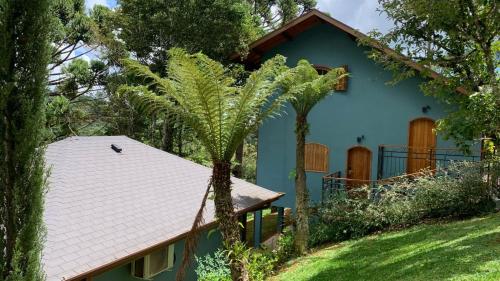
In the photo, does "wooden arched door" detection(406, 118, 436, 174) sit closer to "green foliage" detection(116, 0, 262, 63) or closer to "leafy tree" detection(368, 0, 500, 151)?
"leafy tree" detection(368, 0, 500, 151)

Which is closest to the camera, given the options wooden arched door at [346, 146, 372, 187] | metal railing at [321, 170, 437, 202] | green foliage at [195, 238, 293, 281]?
green foliage at [195, 238, 293, 281]

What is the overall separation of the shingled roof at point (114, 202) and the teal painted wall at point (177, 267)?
2.21 feet

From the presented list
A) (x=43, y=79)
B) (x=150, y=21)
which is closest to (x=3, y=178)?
(x=43, y=79)

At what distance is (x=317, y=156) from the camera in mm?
17188

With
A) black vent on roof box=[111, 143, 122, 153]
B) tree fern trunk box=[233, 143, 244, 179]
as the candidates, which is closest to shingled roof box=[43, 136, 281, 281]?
black vent on roof box=[111, 143, 122, 153]

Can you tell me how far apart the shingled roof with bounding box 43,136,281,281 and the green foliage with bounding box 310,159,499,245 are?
6.71 ft

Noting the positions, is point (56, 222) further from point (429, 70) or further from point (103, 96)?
point (103, 96)

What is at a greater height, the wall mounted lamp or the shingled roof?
the wall mounted lamp

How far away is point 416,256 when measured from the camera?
840 cm

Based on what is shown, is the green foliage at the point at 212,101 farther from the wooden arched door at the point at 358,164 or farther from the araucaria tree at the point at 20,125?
the wooden arched door at the point at 358,164

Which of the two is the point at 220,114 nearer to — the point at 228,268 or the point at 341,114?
the point at 228,268

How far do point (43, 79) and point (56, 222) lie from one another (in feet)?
12.1

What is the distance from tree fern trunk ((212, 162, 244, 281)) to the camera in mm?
6898

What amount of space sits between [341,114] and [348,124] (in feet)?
1.54
